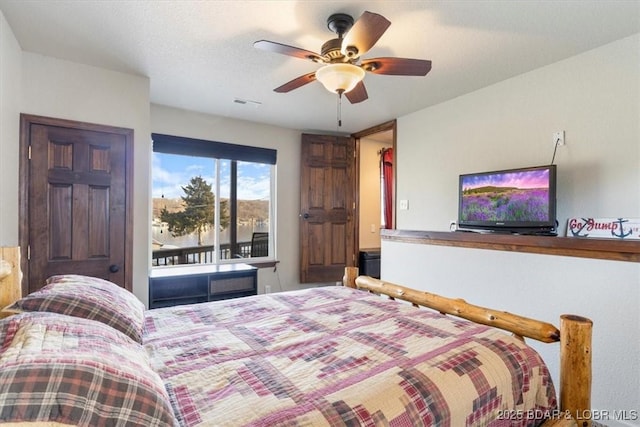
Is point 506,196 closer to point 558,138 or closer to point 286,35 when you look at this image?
point 558,138

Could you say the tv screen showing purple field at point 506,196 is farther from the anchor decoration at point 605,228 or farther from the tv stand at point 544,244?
the tv stand at point 544,244

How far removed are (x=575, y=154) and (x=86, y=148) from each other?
12.8ft

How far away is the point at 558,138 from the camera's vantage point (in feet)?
8.70

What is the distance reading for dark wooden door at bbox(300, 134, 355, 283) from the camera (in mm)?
4578

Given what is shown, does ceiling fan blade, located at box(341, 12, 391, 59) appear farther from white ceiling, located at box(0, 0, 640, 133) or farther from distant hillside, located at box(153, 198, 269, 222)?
distant hillside, located at box(153, 198, 269, 222)

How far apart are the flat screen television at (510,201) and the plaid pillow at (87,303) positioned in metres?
2.72

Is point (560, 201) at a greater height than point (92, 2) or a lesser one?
lesser

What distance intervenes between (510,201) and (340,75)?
180cm

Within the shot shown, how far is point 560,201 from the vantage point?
2.64 meters

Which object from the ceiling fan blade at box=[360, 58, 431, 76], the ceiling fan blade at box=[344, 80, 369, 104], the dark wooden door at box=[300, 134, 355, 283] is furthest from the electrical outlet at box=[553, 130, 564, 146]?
the dark wooden door at box=[300, 134, 355, 283]

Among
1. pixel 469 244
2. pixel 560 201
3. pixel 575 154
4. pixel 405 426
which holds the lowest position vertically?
pixel 405 426

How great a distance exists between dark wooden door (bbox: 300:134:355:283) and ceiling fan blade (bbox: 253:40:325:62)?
261cm

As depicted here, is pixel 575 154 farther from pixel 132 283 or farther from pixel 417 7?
pixel 132 283

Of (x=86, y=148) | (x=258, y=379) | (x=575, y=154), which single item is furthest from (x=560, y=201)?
(x=86, y=148)
